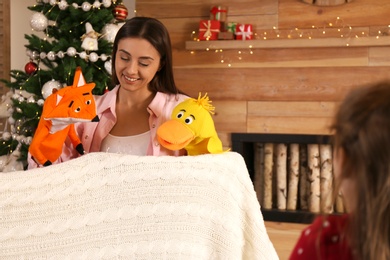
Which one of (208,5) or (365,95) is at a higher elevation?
(208,5)

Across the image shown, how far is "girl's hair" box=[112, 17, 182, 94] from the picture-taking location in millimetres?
2621

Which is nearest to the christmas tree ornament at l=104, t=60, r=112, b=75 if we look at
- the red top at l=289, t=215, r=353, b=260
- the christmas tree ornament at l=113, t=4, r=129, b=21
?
the christmas tree ornament at l=113, t=4, r=129, b=21

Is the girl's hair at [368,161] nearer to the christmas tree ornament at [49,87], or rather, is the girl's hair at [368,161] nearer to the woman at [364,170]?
the woman at [364,170]

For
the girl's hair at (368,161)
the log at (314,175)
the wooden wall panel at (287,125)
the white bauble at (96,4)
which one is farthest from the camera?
the log at (314,175)

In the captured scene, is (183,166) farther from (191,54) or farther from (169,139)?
(191,54)

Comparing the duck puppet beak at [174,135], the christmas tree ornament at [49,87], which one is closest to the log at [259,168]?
the christmas tree ornament at [49,87]

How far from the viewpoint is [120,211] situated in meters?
2.11

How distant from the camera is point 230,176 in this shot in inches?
87.9

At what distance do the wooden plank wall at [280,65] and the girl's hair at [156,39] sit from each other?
1399 millimetres

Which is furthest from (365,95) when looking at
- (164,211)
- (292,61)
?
(292,61)

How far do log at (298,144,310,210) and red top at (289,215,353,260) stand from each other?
10.7 ft

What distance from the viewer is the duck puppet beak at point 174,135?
2.38 m

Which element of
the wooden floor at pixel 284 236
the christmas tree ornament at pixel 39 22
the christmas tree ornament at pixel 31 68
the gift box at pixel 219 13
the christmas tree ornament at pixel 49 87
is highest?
the gift box at pixel 219 13

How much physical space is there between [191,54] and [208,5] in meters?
0.31
